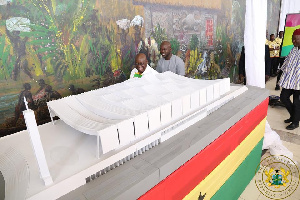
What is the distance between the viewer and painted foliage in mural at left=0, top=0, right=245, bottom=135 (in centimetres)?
143

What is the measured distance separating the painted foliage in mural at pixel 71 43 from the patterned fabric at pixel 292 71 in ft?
5.66

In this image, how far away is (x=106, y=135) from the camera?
0.80 meters

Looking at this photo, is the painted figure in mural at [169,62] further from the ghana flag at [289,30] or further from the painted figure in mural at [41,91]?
the ghana flag at [289,30]

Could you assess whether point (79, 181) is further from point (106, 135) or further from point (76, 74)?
point (76, 74)

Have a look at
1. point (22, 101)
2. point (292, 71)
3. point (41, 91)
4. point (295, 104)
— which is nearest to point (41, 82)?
point (41, 91)

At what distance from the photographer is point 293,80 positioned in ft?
10.6

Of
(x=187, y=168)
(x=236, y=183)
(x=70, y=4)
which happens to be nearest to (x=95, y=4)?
(x=70, y=4)

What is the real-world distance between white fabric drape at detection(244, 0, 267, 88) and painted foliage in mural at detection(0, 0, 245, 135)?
850 mm

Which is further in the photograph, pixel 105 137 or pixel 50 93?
pixel 50 93

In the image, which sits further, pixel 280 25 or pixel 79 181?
pixel 280 25

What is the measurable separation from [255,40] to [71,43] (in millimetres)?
2356

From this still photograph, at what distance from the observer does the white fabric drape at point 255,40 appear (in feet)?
8.91

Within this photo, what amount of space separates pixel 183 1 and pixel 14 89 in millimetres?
2464

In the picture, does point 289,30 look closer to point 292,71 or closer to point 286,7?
point 292,71
